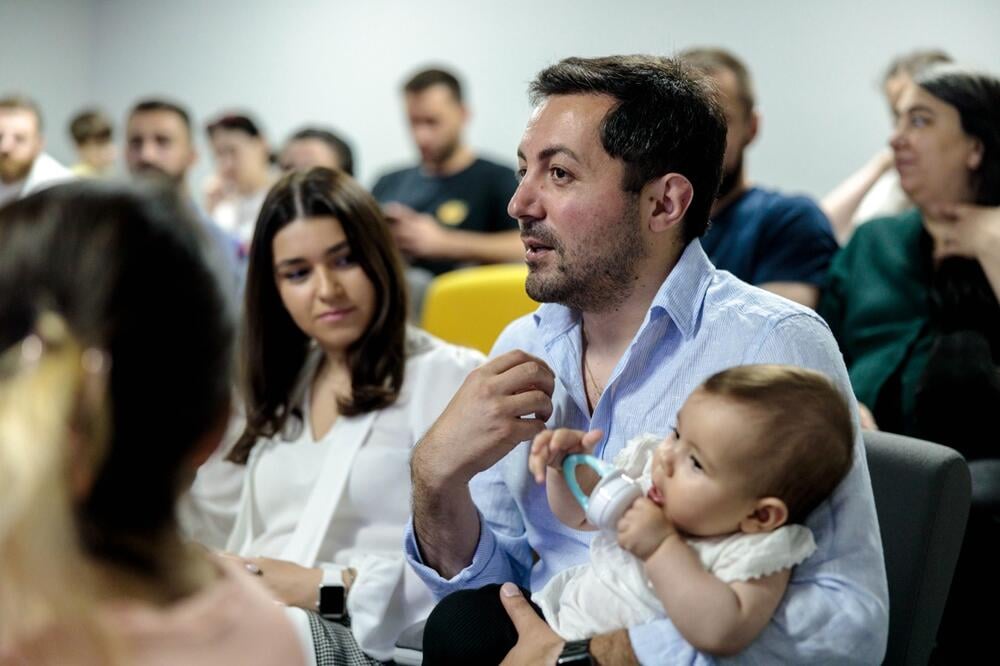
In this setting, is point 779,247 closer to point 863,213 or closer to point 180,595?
point 863,213

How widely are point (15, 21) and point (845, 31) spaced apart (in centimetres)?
540

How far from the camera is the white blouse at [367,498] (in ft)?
6.57

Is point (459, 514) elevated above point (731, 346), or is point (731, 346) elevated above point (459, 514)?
point (731, 346)

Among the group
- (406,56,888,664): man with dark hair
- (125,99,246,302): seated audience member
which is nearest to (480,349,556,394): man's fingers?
(406,56,888,664): man with dark hair

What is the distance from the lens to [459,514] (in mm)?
1668

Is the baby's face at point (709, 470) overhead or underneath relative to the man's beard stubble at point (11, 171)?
overhead

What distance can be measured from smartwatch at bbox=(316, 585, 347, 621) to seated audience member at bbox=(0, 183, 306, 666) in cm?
102

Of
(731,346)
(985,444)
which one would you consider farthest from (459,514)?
(985,444)

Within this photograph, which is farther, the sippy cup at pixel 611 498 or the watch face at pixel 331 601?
the watch face at pixel 331 601

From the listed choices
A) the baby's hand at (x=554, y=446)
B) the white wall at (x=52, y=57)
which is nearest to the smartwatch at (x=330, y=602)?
the baby's hand at (x=554, y=446)

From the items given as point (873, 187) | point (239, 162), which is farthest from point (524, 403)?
point (239, 162)

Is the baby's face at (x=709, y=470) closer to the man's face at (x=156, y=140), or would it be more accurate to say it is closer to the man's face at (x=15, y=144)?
the man's face at (x=156, y=140)

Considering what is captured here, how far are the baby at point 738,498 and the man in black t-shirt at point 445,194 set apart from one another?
3.02 meters

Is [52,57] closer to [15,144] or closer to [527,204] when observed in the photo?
[15,144]
